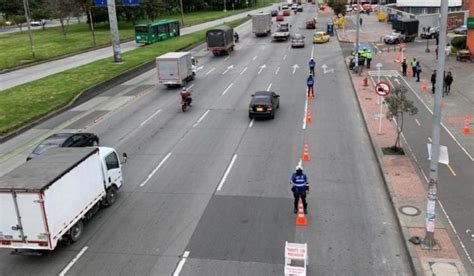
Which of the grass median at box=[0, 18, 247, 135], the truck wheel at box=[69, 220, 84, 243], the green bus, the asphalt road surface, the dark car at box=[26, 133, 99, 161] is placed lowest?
the asphalt road surface

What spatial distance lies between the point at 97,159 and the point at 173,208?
3157 millimetres

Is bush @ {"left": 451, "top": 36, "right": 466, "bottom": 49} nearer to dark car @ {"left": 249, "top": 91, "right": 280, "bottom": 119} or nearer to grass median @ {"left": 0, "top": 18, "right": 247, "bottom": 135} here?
dark car @ {"left": 249, "top": 91, "right": 280, "bottom": 119}

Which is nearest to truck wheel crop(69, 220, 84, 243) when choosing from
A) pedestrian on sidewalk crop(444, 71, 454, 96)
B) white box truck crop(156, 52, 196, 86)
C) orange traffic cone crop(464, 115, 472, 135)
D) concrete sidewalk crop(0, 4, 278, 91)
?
orange traffic cone crop(464, 115, 472, 135)

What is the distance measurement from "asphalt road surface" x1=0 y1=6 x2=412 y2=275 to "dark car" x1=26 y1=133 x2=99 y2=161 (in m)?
1.80

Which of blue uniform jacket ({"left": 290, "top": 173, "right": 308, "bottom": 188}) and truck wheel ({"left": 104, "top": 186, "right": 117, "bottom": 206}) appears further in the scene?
truck wheel ({"left": 104, "top": 186, "right": 117, "bottom": 206})

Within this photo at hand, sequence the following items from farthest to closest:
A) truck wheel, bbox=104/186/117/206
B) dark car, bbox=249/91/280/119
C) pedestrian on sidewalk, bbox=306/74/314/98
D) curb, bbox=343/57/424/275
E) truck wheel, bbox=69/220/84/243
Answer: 1. pedestrian on sidewalk, bbox=306/74/314/98
2. dark car, bbox=249/91/280/119
3. truck wheel, bbox=104/186/117/206
4. truck wheel, bbox=69/220/84/243
5. curb, bbox=343/57/424/275

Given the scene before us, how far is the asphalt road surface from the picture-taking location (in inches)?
547

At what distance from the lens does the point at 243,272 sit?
43.2ft

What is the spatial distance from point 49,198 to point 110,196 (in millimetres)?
4392

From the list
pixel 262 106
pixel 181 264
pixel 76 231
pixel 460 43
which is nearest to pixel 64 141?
pixel 76 231

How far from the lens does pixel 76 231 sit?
49.7ft

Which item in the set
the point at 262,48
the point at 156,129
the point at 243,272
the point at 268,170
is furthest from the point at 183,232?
the point at 262,48

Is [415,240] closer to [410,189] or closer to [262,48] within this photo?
[410,189]

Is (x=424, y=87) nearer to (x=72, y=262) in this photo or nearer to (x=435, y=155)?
(x=435, y=155)
